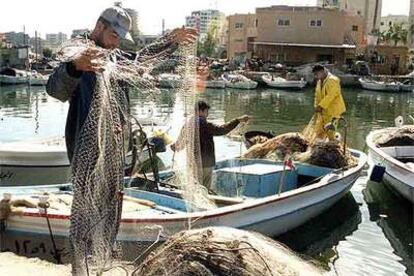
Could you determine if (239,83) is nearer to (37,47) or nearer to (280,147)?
(37,47)

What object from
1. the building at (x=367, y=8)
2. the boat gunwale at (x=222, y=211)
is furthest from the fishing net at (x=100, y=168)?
the building at (x=367, y=8)

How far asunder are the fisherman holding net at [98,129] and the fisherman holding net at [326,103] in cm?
655

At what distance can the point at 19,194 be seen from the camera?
7078 mm

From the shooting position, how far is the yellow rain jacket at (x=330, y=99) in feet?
34.0

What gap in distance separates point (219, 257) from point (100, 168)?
148 centimetres

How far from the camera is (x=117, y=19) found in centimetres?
350

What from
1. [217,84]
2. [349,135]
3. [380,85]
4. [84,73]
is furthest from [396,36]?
[84,73]

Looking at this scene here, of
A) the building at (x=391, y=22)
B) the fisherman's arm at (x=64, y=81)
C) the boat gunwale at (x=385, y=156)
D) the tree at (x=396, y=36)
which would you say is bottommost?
the boat gunwale at (x=385, y=156)

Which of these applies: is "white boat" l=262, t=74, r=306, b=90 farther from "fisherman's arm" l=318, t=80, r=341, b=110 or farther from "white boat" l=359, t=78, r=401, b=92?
"fisherman's arm" l=318, t=80, r=341, b=110

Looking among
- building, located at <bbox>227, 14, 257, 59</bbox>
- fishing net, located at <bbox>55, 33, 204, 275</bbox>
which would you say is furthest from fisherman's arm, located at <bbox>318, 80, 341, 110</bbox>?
building, located at <bbox>227, 14, 257, 59</bbox>

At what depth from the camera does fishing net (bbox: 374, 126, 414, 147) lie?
11641 mm

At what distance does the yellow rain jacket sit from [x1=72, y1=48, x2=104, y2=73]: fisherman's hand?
25.1 feet

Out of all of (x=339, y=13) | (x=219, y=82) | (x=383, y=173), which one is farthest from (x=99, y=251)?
(x=339, y=13)

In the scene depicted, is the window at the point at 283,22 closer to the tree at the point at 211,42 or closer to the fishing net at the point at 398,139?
the tree at the point at 211,42
